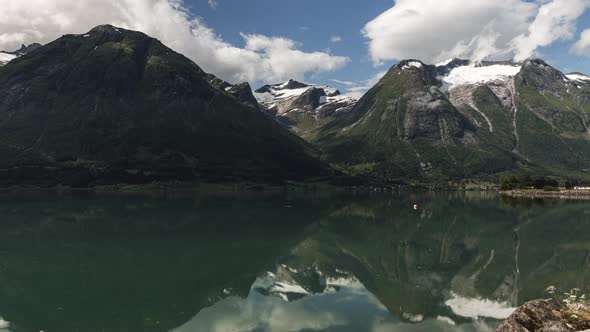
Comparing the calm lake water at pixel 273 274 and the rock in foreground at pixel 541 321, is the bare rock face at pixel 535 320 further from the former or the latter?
the calm lake water at pixel 273 274

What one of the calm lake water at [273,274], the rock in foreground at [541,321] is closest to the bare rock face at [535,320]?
the rock in foreground at [541,321]

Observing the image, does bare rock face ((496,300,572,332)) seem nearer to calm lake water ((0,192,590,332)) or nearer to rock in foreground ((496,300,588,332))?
rock in foreground ((496,300,588,332))

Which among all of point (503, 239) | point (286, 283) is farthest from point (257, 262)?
point (503, 239)

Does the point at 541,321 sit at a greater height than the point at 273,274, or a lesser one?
greater

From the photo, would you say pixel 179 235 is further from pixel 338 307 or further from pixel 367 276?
pixel 338 307

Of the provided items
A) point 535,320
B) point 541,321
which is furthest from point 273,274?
point 541,321

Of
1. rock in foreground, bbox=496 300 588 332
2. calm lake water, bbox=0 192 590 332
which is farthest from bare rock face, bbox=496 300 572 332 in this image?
calm lake water, bbox=0 192 590 332

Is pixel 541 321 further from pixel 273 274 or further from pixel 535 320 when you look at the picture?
pixel 273 274
